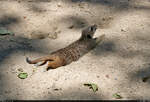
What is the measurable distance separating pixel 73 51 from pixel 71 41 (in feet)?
1.26

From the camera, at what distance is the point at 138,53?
323 cm

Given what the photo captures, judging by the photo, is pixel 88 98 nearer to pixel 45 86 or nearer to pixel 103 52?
pixel 45 86

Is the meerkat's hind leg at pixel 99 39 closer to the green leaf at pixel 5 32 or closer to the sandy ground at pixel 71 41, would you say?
the sandy ground at pixel 71 41

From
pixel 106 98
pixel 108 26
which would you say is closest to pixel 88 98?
pixel 106 98

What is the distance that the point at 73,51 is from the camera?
318 cm

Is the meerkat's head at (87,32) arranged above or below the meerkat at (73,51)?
above

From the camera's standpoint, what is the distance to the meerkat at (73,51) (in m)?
2.97

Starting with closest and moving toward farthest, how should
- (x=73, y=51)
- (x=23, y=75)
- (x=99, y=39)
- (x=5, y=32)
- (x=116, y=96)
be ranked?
(x=116, y=96)
(x=23, y=75)
(x=73, y=51)
(x=99, y=39)
(x=5, y=32)

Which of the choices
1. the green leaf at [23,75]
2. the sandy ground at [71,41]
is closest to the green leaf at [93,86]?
the sandy ground at [71,41]

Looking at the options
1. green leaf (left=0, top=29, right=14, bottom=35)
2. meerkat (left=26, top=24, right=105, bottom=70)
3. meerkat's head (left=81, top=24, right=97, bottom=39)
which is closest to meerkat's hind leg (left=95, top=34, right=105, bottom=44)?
meerkat (left=26, top=24, right=105, bottom=70)

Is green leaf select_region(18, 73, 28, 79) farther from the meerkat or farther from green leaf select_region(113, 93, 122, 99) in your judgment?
green leaf select_region(113, 93, 122, 99)

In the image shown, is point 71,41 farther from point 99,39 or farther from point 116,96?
point 116,96

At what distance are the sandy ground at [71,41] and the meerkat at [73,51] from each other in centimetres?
6

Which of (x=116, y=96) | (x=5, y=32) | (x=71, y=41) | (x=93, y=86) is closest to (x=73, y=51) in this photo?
(x=71, y=41)
